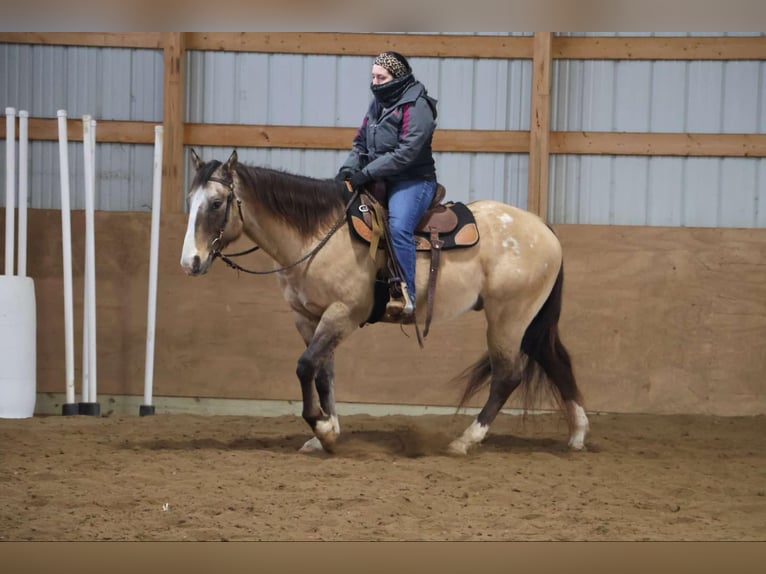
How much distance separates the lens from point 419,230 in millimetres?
5863

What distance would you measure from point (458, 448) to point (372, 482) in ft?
3.67

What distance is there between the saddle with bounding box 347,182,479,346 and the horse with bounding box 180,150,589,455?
68mm

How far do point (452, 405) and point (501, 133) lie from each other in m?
2.28

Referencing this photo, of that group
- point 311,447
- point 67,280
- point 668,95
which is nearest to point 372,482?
point 311,447

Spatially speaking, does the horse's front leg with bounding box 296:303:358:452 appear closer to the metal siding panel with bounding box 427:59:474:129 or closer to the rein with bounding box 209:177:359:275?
the rein with bounding box 209:177:359:275

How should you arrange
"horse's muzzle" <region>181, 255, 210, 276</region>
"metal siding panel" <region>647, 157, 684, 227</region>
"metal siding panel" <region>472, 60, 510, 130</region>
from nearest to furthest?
1. "horse's muzzle" <region>181, 255, 210, 276</region>
2. "metal siding panel" <region>647, 157, 684, 227</region>
3. "metal siding panel" <region>472, 60, 510, 130</region>

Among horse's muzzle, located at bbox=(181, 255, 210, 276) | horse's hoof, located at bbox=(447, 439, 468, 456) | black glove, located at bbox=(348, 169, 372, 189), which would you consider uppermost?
black glove, located at bbox=(348, 169, 372, 189)

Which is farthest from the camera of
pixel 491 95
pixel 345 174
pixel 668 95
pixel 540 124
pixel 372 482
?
pixel 491 95

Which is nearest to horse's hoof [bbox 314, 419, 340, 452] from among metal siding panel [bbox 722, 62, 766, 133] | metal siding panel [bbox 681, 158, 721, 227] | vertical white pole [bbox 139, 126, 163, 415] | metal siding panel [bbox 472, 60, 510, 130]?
vertical white pole [bbox 139, 126, 163, 415]

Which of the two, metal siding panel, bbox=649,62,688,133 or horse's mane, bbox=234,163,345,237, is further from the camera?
metal siding panel, bbox=649,62,688,133

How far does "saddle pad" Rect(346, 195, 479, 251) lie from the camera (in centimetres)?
570

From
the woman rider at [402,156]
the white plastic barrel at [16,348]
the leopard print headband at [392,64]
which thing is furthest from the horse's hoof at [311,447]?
the white plastic barrel at [16,348]

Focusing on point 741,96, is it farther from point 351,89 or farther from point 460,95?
point 351,89

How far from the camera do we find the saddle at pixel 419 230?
5.70 metres
